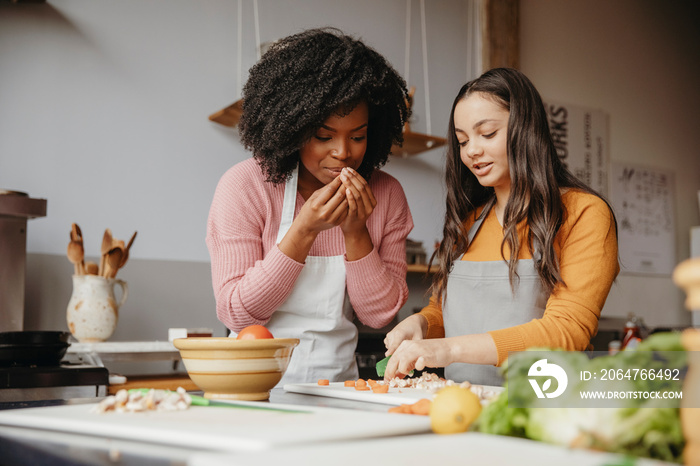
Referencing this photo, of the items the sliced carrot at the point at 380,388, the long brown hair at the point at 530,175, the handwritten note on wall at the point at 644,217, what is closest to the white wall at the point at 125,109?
→ the long brown hair at the point at 530,175

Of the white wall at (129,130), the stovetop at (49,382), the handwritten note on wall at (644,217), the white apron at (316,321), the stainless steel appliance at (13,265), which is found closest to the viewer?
the white apron at (316,321)

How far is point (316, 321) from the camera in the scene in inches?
57.7

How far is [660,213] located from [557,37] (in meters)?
1.52

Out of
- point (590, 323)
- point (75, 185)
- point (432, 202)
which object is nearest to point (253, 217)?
point (590, 323)

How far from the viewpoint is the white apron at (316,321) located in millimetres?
1432

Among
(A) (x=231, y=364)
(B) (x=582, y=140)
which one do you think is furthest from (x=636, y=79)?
(A) (x=231, y=364)

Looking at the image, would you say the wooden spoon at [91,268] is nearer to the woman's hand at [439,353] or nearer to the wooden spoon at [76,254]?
the wooden spoon at [76,254]

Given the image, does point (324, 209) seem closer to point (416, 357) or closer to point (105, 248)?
point (416, 357)

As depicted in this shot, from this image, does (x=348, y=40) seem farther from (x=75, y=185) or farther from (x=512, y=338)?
(x=75, y=185)

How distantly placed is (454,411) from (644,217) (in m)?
4.39

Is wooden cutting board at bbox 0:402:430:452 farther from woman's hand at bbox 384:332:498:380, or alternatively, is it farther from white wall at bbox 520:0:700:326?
white wall at bbox 520:0:700:326

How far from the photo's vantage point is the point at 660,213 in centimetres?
462

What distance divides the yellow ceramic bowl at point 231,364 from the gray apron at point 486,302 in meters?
0.59

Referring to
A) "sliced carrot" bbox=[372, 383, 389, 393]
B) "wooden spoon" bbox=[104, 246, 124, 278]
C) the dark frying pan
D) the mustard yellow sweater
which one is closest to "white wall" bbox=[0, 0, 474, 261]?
"wooden spoon" bbox=[104, 246, 124, 278]
